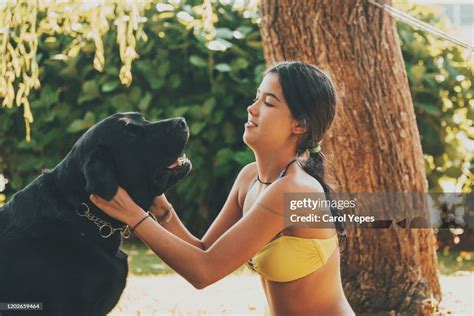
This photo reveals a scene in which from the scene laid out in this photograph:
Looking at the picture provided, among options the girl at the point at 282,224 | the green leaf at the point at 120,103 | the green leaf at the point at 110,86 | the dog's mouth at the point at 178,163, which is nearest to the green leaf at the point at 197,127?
the green leaf at the point at 120,103

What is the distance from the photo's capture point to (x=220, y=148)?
653cm

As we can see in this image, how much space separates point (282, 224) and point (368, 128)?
1.34 meters

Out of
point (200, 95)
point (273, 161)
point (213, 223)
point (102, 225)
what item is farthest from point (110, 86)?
point (102, 225)

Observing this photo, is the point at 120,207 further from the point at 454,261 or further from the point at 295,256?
the point at 454,261

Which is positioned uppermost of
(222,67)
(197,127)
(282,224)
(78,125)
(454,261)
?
(282,224)

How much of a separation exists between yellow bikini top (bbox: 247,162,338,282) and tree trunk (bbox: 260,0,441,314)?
1154 millimetres

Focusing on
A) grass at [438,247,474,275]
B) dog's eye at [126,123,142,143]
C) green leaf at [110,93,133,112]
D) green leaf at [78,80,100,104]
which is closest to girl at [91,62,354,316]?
dog's eye at [126,123,142,143]

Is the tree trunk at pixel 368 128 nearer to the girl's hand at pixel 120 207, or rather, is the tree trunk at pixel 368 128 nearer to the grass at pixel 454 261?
the girl's hand at pixel 120 207

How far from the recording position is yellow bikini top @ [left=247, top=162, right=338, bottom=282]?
2.94m

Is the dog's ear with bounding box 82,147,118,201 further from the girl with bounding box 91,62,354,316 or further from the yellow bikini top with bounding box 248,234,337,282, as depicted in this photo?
the yellow bikini top with bounding box 248,234,337,282

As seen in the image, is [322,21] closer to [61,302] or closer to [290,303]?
[290,303]

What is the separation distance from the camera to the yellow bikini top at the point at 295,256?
294cm

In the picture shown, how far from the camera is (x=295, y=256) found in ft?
9.64

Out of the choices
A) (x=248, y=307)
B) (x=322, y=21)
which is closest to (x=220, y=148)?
(x=248, y=307)
